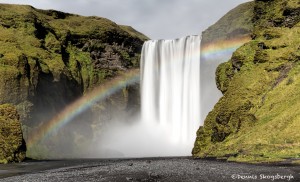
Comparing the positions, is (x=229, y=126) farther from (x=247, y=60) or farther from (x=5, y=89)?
(x=5, y=89)

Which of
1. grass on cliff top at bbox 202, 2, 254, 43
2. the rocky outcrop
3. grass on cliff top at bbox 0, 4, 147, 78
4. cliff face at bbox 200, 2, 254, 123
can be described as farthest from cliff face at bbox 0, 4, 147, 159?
grass on cliff top at bbox 202, 2, 254, 43

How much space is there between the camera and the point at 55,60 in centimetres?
12150

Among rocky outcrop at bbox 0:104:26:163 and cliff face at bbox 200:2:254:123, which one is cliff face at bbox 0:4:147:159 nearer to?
rocky outcrop at bbox 0:104:26:163

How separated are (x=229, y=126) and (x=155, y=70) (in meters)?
66.2

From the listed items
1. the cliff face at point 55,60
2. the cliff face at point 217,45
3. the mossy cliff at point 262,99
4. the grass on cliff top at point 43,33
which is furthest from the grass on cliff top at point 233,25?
the grass on cliff top at point 43,33

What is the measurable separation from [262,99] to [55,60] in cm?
7619

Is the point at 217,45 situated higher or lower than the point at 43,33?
lower

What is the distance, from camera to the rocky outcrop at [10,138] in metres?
74.4

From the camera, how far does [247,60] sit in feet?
241

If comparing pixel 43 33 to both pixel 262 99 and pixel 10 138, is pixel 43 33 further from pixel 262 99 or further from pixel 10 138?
pixel 262 99

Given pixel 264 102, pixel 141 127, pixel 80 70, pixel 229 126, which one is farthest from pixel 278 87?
pixel 80 70

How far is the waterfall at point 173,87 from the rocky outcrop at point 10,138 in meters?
41.8

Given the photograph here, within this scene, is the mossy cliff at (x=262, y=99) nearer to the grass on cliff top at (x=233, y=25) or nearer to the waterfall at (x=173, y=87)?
the grass on cliff top at (x=233, y=25)

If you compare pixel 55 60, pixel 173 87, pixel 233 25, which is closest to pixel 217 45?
pixel 233 25
